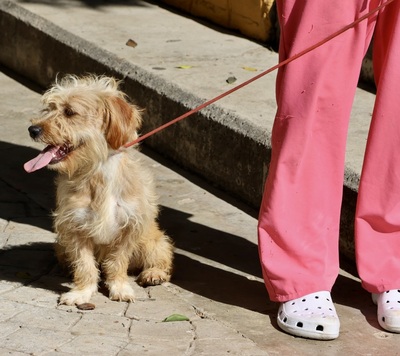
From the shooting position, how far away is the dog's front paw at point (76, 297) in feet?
17.0

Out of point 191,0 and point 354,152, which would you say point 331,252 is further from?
point 191,0

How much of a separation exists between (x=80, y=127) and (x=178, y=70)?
2.73m

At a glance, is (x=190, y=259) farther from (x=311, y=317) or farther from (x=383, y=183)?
(x=383, y=183)

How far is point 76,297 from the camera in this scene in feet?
17.1

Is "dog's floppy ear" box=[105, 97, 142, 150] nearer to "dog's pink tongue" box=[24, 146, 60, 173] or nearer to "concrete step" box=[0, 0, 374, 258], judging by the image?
"dog's pink tongue" box=[24, 146, 60, 173]

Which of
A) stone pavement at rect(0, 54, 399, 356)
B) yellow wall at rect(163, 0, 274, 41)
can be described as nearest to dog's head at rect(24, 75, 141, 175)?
stone pavement at rect(0, 54, 399, 356)

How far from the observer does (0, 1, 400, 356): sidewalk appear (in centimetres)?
484

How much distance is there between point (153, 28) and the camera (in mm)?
8789

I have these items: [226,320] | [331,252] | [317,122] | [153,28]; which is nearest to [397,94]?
[317,122]

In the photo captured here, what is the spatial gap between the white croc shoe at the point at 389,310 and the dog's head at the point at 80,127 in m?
1.31

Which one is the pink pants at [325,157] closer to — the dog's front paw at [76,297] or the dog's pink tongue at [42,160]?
the dog's front paw at [76,297]

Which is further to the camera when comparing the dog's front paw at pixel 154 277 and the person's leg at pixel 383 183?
the dog's front paw at pixel 154 277

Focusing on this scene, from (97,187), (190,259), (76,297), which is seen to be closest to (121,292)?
(76,297)

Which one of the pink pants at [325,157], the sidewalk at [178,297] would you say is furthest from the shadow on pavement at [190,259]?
the pink pants at [325,157]
